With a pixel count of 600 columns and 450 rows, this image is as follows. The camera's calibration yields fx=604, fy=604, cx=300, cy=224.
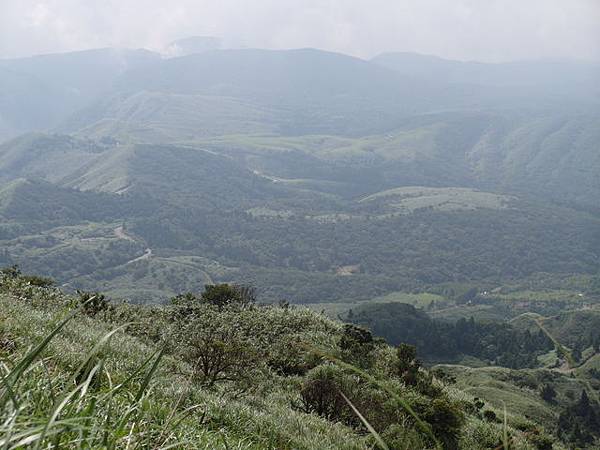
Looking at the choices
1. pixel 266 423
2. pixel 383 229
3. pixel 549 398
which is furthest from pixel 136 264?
pixel 266 423

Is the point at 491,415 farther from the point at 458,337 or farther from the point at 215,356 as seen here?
the point at 458,337

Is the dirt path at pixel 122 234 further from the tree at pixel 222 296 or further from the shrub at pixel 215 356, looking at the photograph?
the shrub at pixel 215 356

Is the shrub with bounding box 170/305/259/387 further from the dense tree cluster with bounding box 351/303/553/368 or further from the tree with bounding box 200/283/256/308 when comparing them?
the dense tree cluster with bounding box 351/303/553/368

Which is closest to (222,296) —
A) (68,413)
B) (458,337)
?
(68,413)

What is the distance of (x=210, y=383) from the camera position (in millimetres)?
11055

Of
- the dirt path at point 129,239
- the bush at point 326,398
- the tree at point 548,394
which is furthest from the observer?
the dirt path at point 129,239

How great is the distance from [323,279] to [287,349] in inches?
4969

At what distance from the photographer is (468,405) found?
16984 millimetres

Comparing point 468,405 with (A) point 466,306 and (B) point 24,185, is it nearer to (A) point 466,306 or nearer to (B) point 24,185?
(A) point 466,306

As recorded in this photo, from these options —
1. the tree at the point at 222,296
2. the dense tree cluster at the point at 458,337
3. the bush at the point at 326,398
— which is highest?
the bush at the point at 326,398

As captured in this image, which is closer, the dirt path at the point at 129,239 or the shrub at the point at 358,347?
the shrub at the point at 358,347

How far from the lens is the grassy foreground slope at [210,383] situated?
214 centimetres

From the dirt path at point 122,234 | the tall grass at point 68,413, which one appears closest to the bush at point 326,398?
the tall grass at point 68,413

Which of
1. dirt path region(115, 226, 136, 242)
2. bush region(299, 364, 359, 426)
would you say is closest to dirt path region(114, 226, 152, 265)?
dirt path region(115, 226, 136, 242)
